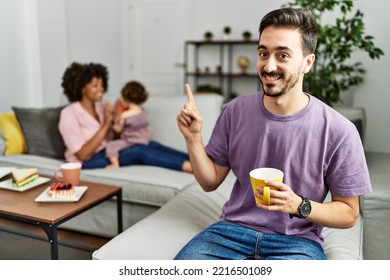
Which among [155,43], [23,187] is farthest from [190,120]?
[155,43]

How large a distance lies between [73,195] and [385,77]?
1.69 meters

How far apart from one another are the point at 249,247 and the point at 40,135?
165 centimetres

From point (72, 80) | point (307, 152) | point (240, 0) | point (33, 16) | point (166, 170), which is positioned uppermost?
point (240, 0)

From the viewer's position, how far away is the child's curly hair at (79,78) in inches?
87.9

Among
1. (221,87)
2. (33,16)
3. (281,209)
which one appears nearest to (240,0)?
(221,87)

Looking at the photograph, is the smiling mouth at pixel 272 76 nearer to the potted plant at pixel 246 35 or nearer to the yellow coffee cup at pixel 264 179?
the yellow coffee cup at pixel 264 179

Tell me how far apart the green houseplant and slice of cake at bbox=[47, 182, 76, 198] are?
1.50 m

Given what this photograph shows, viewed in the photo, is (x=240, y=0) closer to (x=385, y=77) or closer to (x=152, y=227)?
(x=385, y=77)

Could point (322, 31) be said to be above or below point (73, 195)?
above

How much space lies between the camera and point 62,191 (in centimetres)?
148

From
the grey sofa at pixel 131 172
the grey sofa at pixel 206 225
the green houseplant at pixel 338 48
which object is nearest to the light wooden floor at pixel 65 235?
the grey sofa at pixel 131 172

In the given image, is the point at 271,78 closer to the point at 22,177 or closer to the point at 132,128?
the point at 22,177

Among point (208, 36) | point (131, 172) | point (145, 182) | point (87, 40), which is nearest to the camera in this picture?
point (145, 182)

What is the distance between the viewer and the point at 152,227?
1.31 m
